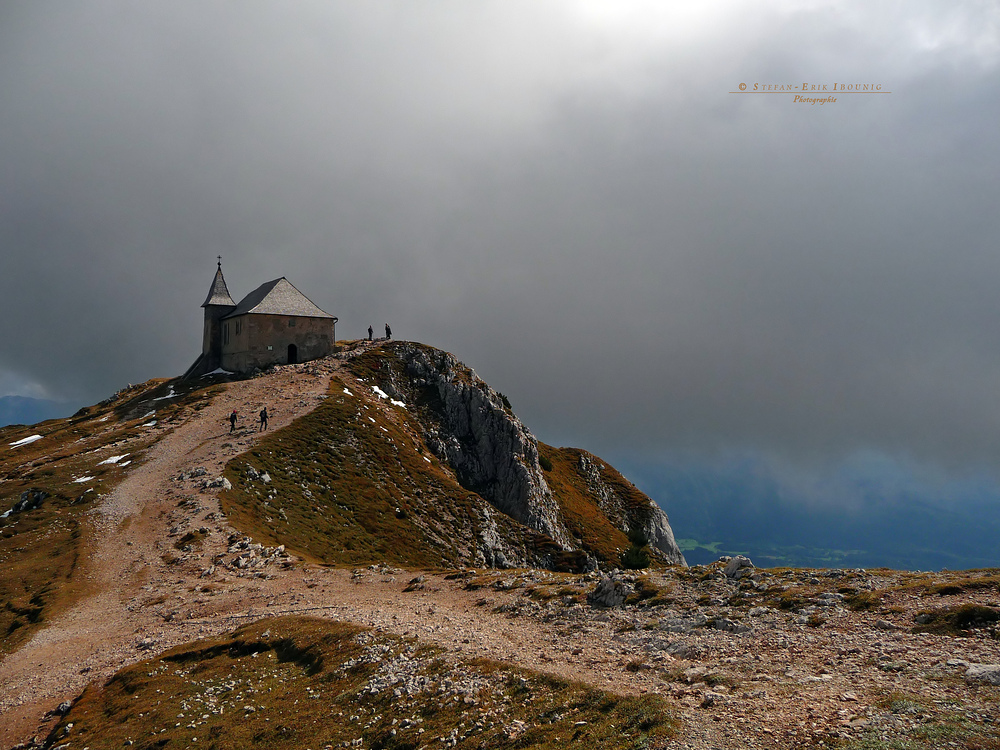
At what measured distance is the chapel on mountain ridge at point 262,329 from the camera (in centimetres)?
10344

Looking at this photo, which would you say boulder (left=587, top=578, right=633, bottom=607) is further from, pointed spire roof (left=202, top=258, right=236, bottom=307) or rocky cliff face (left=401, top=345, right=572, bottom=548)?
pointed spire roof (left=202, top=258, right=236, bottom=307)

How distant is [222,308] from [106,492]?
2511 inches

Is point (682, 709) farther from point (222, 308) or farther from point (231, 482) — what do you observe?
point (222, 308)

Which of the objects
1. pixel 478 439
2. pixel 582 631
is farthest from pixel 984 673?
pixel 478 439

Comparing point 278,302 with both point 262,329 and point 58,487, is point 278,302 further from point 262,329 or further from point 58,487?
point 58,487

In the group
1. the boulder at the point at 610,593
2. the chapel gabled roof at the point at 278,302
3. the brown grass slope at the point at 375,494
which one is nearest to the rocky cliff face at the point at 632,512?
the brown grass slope at the point at 375,494

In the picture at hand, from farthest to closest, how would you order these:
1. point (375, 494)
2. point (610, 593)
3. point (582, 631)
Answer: point (375, 494) → point (610, 593) → point (582, 631)

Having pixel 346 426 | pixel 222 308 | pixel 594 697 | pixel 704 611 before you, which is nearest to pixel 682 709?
pixel 594 697

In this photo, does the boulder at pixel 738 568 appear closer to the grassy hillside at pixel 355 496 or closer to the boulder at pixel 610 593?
the boulder at pixel 610 593

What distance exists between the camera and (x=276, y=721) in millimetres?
23062

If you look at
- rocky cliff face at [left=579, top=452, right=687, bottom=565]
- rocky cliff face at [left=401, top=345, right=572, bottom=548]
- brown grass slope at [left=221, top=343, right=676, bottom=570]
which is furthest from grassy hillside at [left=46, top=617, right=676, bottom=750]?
rocky cliff face at [left=579, top=452, right=687, bottom=565]

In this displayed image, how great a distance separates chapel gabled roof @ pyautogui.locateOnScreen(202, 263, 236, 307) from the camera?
112m

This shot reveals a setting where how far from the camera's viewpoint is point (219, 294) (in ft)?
375

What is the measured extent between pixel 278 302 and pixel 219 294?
16061mm
